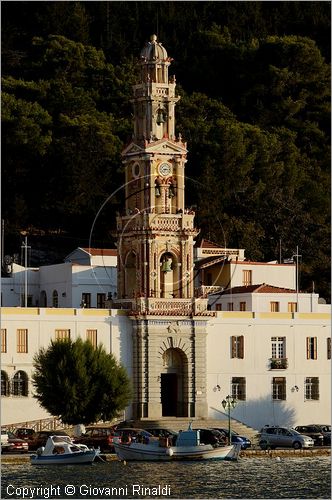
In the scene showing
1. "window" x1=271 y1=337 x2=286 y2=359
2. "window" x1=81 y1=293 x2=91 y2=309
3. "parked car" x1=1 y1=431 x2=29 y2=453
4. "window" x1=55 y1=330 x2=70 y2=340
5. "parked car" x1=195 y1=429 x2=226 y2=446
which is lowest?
"parked car" x1=1 y1=431 x2=29 y2=453

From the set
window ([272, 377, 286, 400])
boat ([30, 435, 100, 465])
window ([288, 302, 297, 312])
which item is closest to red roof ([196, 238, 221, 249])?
window ([288, 302, 297, 312])

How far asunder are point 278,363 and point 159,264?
25.5 ft

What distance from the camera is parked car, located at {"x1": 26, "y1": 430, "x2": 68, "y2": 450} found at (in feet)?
268

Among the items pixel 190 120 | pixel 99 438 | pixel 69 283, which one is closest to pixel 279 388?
pixel 69 283

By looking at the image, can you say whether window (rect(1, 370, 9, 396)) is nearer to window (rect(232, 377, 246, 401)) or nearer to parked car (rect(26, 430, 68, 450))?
parked car (rect(26, 430, 68, 450))

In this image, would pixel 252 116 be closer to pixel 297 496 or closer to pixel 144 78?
pixel 144 78

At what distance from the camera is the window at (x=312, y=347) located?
9529 centimetres

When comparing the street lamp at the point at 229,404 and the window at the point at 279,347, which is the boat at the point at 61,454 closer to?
the street lamp at the point at 229,404

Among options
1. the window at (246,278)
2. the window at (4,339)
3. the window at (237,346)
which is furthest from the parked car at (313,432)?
the window at (246,278)

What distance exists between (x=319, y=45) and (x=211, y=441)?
2735 inches

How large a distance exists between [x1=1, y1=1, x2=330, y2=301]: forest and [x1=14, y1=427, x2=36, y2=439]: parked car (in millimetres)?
26769

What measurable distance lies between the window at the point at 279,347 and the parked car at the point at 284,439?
26.7ft

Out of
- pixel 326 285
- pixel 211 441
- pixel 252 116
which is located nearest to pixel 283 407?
pixel 211 441

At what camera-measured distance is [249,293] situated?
99188mm
